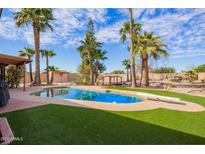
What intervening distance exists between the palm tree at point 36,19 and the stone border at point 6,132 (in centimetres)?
1422

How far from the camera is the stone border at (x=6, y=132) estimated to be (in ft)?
11.7

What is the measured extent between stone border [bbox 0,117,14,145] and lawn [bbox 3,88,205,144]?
4.6 inches

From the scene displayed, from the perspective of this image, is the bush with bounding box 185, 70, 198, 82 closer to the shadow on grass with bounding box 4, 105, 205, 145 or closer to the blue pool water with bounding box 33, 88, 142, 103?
the blue pool water with bounding box 33, 88, 142, 103

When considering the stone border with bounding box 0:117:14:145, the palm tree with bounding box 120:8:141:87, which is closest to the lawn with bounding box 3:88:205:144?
the stone border with bounding box 0:117:14:145

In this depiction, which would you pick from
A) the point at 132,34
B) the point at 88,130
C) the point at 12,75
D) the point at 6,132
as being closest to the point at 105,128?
the point at 88,130

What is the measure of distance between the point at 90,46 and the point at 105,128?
2124 cm

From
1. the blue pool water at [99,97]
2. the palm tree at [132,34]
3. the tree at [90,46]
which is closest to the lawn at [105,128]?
the blue pool water at [99,97]

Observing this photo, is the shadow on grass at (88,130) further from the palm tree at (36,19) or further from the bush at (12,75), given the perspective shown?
the palm tree at (36,19)

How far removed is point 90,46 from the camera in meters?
24.7

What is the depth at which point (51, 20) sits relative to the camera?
59.5 feet
